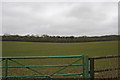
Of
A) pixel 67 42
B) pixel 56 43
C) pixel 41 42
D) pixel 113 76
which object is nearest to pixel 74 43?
pixel 67 42

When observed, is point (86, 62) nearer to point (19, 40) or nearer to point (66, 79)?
point (66, 79)

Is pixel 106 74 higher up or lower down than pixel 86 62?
lower down

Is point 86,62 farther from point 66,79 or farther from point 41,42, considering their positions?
point 41,42

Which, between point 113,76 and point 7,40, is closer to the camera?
point 113,76

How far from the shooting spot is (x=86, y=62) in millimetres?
4762

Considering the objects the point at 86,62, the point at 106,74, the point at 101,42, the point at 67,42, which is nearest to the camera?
the point at 86,62

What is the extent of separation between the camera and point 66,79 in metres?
5.56

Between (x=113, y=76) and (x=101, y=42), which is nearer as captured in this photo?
(x=113, y=76)

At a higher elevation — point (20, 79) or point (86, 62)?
point (86, 62)

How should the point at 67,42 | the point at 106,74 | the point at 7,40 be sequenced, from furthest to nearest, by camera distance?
the point at 67,42 < the point at 7,40 < the point at 106,74

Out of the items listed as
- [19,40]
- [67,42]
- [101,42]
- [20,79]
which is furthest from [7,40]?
[20,79]

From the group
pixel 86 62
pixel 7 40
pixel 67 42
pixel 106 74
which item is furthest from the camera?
pixel 67 42

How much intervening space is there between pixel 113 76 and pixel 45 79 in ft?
9.70

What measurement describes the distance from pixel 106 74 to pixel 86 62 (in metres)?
1.30
